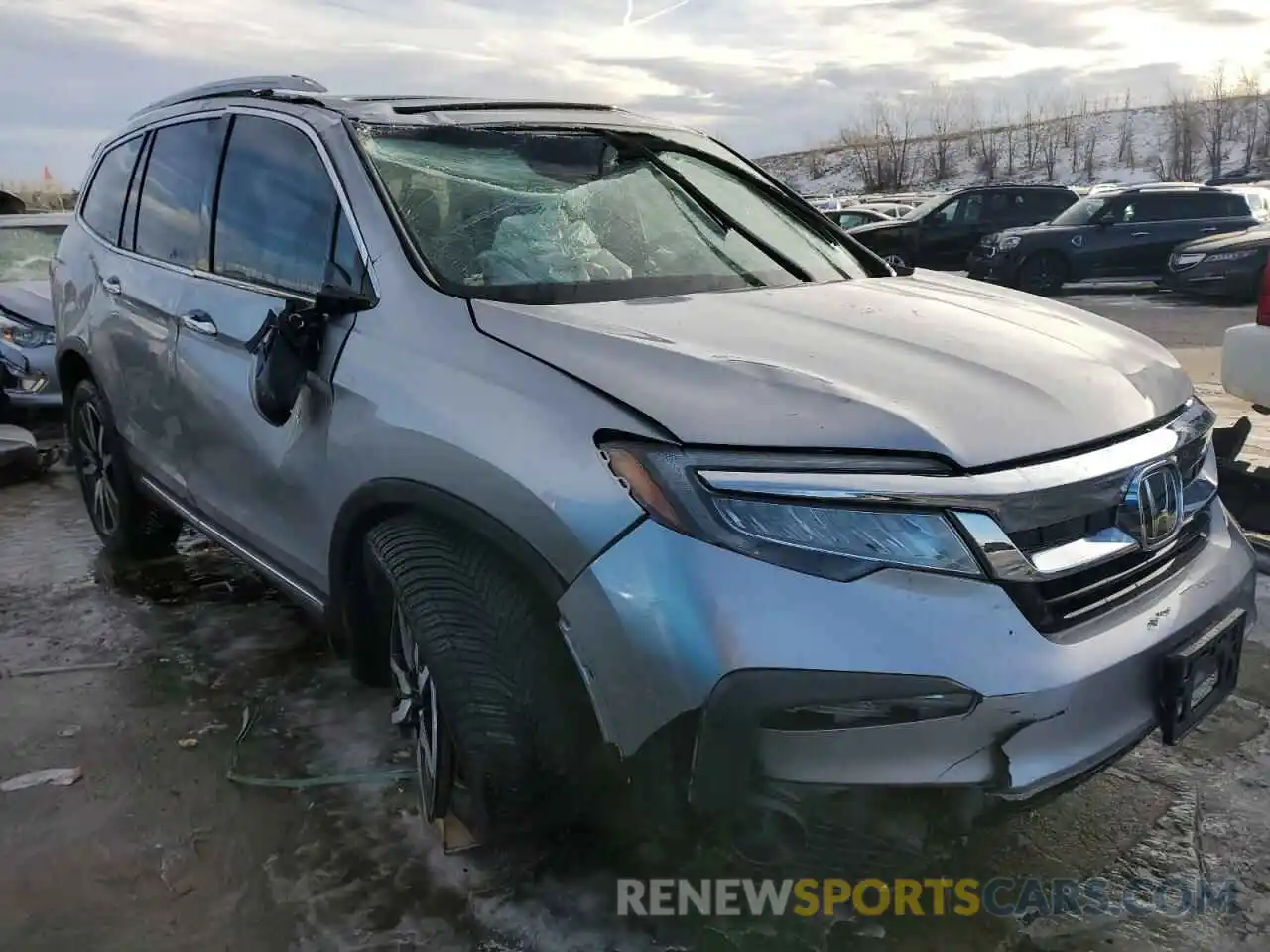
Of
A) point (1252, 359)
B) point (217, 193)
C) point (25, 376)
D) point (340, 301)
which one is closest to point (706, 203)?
point (340, 301)

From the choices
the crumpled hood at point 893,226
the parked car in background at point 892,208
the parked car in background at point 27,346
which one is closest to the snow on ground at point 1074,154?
the parked car in background at point 892,208

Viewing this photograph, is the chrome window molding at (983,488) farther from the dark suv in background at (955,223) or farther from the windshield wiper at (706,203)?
the dark suv in background at (955,223)

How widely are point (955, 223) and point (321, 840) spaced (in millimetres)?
16242

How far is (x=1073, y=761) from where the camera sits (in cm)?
184

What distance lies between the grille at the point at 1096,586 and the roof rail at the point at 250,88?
2395 millimetres

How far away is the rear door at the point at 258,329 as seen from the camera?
2.63m

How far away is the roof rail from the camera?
A: 319 centimetres

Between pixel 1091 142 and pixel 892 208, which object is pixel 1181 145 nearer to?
pixel 1091 142

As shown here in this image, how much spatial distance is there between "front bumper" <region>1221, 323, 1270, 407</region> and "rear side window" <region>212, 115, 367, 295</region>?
11.3 feet

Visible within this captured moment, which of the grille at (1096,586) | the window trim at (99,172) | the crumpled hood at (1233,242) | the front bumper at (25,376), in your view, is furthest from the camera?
the crumpled hood at (1233,242)

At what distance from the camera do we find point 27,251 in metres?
8.39

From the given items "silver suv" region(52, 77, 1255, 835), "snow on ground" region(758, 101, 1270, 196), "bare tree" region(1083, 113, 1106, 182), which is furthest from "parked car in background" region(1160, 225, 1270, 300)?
"bare tree" region(1083, 113, 1106, 182)

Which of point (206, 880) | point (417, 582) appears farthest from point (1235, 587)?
point (206, 880)

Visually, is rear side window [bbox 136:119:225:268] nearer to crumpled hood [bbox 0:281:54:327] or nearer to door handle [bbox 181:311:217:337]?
door handle [bbox 181:311:217:337]
